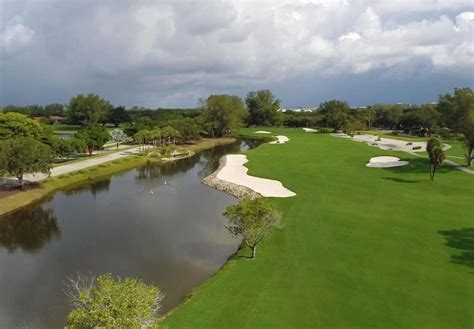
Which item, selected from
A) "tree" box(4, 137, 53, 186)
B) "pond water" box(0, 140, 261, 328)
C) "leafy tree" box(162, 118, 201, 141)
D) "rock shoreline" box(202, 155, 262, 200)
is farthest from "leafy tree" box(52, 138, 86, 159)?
"leafy tree" box(162, 118, 201, 141)

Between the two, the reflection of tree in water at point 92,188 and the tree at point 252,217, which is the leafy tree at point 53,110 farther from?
the tree at point 252,217

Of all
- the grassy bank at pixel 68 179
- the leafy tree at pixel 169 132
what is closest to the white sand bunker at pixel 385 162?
the grassy bank at pixel 68 179

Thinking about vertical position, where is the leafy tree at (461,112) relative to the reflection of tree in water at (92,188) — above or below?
above

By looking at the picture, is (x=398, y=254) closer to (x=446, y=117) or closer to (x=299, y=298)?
(x=299, y=298)

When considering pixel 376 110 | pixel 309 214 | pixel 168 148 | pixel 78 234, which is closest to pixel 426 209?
pixel 309 214

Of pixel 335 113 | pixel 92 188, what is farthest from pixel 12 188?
pixel 335 113
